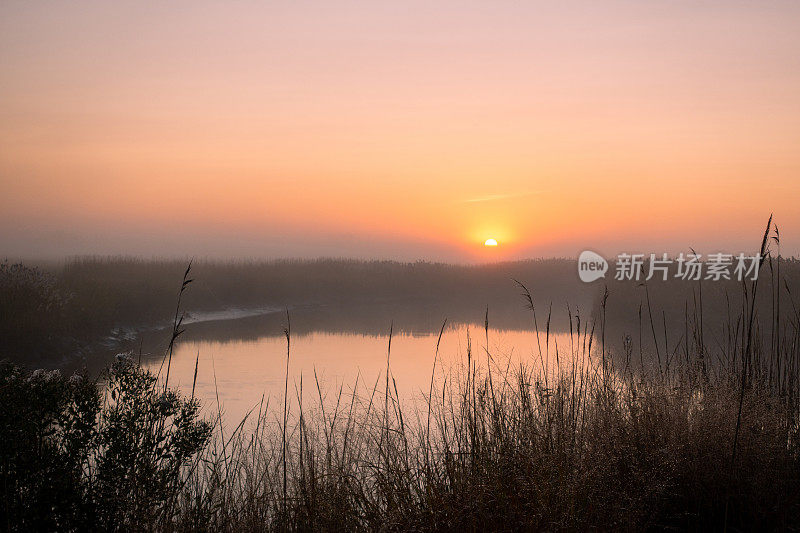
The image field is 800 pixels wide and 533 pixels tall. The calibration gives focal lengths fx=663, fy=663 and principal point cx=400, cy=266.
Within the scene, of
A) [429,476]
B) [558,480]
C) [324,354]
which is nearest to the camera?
[558,480]

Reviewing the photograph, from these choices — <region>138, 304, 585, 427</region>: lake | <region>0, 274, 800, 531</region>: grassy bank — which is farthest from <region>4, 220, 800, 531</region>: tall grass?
<region>138, 304, 585, 427</region>: lake

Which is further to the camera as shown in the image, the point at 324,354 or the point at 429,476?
the point at 324,354

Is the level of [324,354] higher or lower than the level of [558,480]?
lower

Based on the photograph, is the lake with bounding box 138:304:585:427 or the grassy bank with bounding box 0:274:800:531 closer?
the grassy bank with bounding box 0:274:800:531

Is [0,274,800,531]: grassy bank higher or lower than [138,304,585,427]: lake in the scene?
higher

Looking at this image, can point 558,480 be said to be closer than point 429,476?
Yes

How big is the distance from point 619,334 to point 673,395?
9858 millimetres

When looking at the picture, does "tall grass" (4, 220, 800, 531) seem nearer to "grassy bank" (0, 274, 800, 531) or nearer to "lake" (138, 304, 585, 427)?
"grassy bank" (0, 274, 800, 531)

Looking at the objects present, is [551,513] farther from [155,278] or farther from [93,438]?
[155,278]

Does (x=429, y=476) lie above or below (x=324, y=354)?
above

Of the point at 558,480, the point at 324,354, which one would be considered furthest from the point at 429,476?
the point at 324,354

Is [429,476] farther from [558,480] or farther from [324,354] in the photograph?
[324,354]

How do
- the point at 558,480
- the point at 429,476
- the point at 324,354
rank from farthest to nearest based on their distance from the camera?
the point at 324,354 < the point at 429,476 < the point at 558,480

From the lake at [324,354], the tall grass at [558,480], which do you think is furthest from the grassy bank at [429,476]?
the lake at [324,354]
